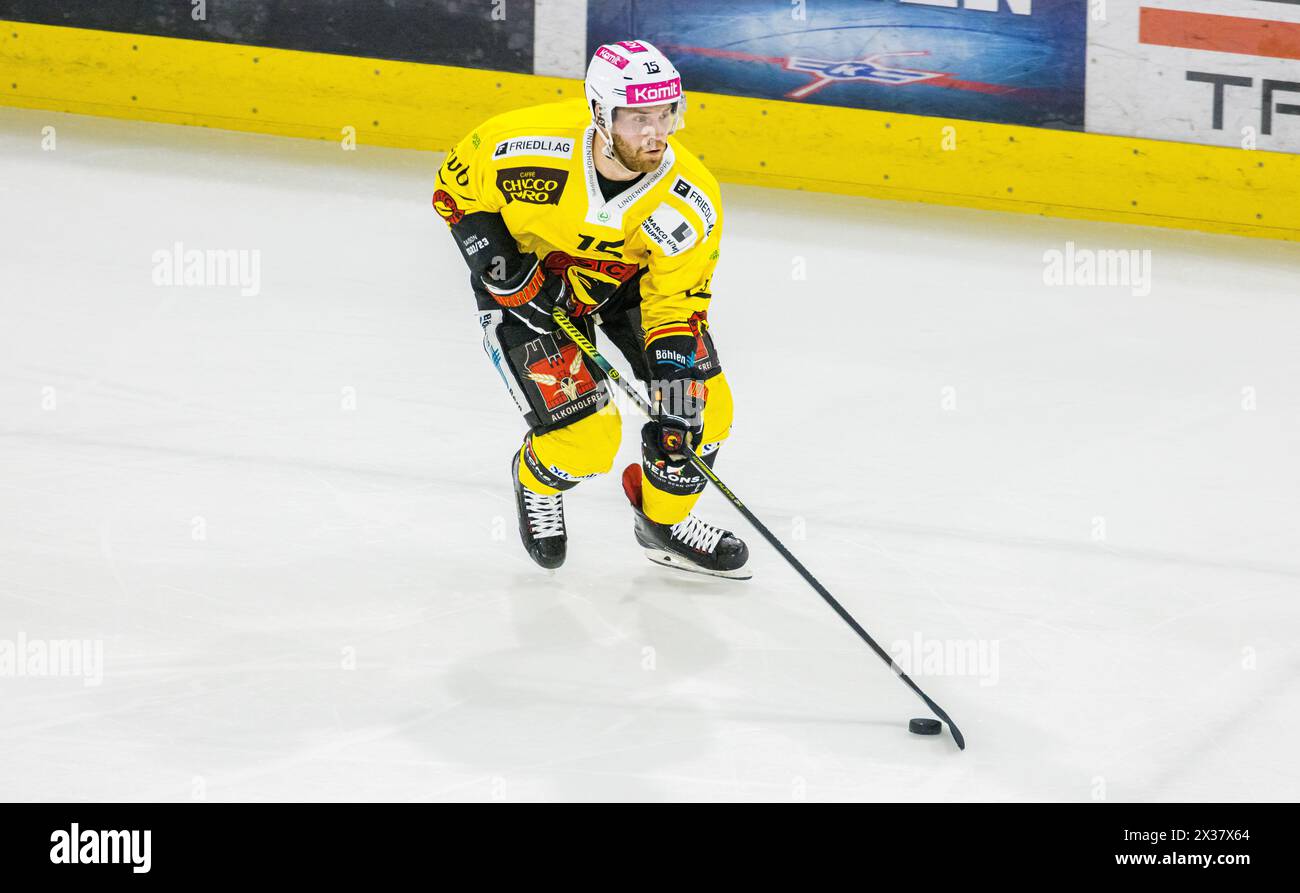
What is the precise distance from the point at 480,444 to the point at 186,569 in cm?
119

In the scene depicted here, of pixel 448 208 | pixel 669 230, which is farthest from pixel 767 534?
pixel 448 208

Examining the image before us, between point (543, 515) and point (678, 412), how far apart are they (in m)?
0.48

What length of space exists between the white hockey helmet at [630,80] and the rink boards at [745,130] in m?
4.26

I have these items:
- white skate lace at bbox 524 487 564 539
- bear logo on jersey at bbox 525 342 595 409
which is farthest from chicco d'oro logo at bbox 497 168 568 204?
white skate lace at bbox 524 487 564 539

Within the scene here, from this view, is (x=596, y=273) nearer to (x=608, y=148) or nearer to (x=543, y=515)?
(x=608, y=148)

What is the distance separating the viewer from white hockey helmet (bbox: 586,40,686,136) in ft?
11.4

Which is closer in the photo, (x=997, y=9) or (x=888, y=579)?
(x=888, y=579)

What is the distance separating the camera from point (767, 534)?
3598 millimetres

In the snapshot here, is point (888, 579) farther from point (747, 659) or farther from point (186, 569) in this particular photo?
point (186, 569)

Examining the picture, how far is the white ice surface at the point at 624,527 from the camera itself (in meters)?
3.11

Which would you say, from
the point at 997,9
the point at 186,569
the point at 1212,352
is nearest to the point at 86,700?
the point at 186,569

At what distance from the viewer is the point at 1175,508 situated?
4.65 metres

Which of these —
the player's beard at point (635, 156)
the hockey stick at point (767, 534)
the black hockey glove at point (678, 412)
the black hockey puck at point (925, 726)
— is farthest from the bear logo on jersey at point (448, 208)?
the black hockey puck at point (925, 726)

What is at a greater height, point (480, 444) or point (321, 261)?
point (321, 261)
